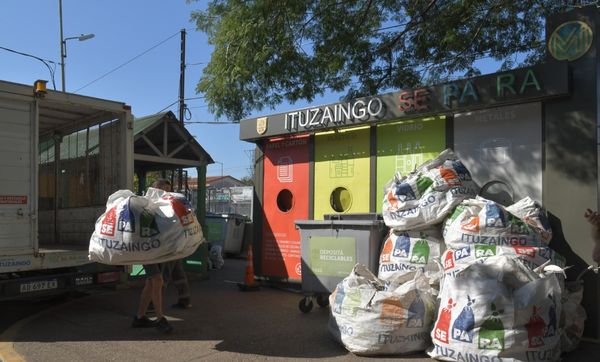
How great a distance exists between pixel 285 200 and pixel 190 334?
3.42m

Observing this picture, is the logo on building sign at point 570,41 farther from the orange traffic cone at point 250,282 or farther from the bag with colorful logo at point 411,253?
the orange traffic cone at point 250,282

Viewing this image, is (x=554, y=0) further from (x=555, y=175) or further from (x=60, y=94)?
(x=60, y=94)

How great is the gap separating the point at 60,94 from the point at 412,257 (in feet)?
15.1

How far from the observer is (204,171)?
1067 centimetres

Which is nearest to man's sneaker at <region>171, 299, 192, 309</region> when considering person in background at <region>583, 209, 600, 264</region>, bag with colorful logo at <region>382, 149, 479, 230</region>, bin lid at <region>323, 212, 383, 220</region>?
bin lid at <region>323, 212, 383, 220</region>

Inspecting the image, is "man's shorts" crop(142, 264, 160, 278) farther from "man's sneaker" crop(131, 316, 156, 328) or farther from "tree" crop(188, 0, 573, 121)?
"tree" crop(188, 0, 573, 121)

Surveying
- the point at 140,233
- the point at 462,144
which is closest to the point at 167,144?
the point at 140,233

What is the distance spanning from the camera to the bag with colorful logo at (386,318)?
466 cm

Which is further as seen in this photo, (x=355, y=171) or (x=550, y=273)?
(x=355, y=171)

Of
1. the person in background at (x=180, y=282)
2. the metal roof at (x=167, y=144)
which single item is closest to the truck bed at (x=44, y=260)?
the person in background at (x=180, y=282)

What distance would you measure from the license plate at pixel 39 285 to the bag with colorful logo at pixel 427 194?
12.8 ft

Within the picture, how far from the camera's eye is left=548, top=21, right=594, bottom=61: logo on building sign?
5.38 meters

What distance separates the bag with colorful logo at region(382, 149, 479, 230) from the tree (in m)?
3.69

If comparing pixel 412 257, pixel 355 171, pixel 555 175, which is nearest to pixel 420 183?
pixel 412 257
